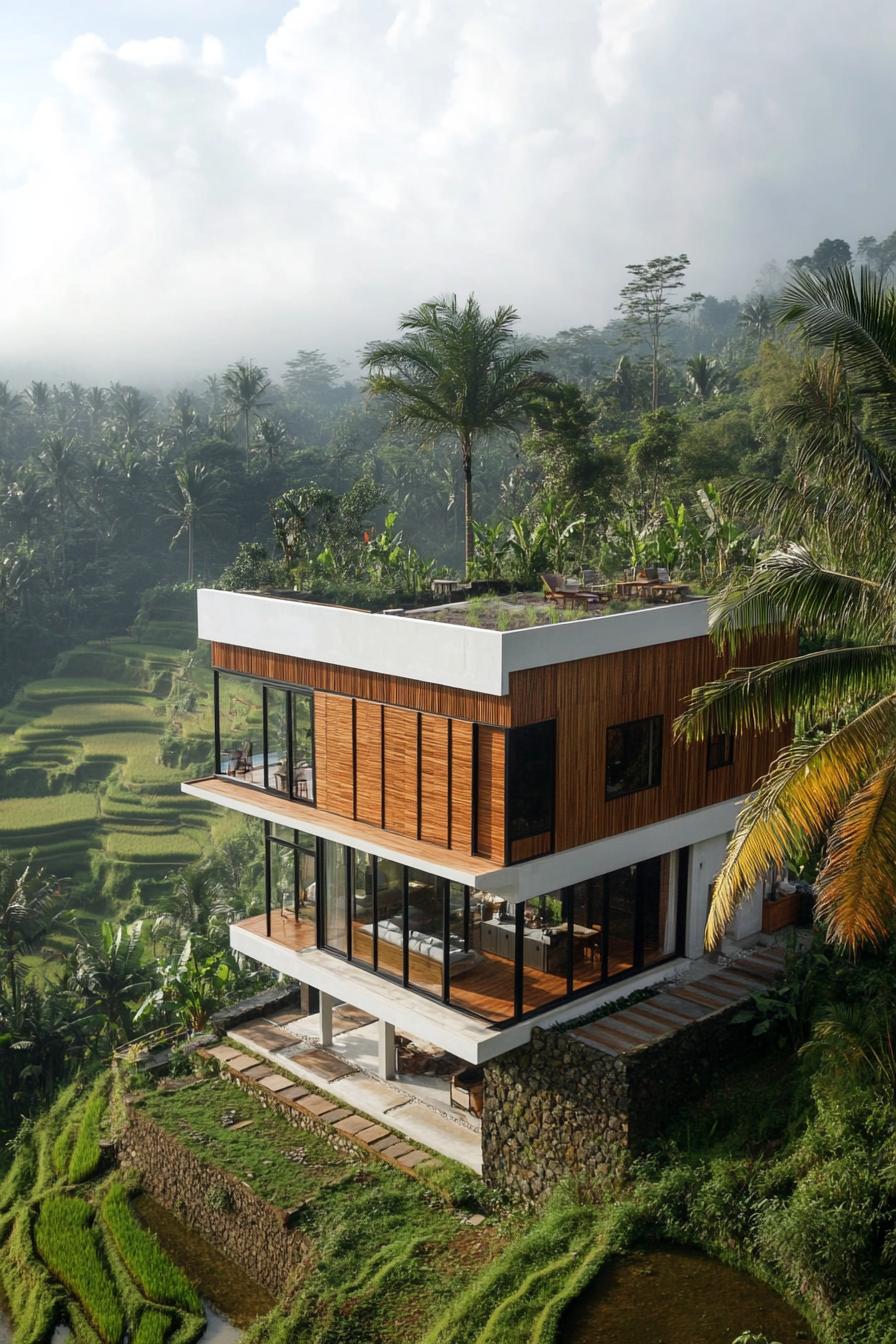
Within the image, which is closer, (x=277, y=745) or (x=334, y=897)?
(x=334, y=897)

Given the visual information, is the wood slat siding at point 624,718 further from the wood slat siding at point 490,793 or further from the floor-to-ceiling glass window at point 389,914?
the floor-to-ceiling glass window at point 389,914

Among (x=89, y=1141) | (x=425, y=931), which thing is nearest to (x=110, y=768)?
(x=89, y=1141)

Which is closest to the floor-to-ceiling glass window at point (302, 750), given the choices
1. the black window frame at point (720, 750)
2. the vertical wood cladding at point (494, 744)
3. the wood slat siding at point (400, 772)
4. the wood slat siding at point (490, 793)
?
the vertical wood cladding at point (494, 744)

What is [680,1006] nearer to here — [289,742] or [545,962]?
[545,962]

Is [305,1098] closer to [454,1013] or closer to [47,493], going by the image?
[454,1013]

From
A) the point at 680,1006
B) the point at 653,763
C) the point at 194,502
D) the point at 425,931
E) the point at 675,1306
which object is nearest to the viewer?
the point at 675,1306

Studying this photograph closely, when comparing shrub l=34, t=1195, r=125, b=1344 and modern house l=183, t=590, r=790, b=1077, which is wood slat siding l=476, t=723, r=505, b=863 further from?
shrub l=34, t=1195, r=125, b=1344
